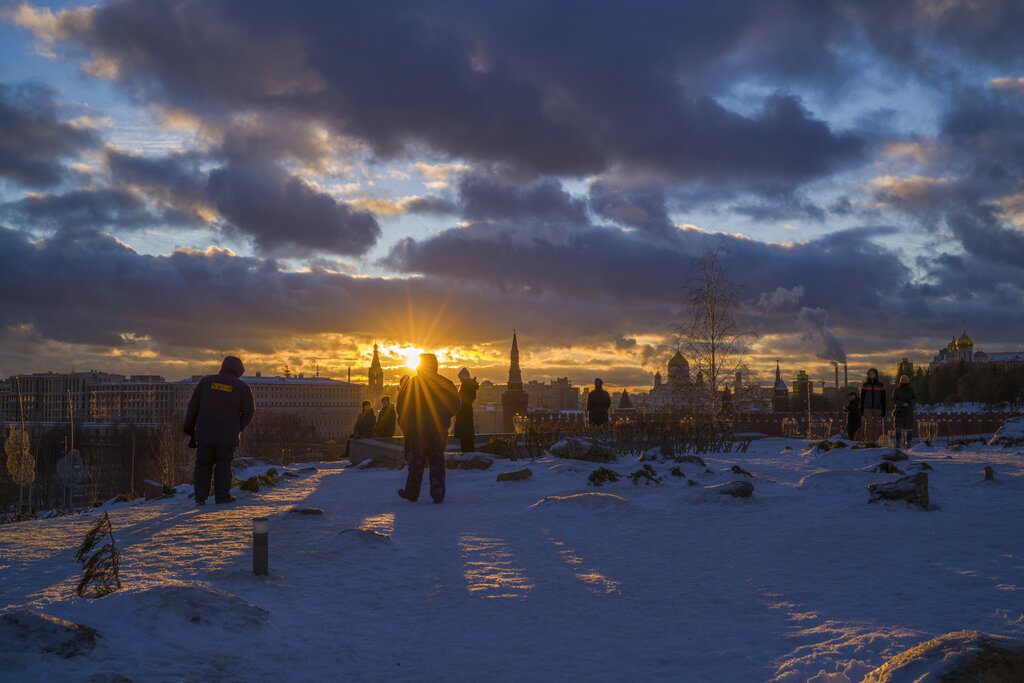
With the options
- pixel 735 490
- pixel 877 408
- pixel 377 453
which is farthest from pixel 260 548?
pixel 877 408

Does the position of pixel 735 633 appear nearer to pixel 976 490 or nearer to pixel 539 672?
pixel 539 672

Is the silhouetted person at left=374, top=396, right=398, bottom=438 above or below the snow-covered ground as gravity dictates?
above

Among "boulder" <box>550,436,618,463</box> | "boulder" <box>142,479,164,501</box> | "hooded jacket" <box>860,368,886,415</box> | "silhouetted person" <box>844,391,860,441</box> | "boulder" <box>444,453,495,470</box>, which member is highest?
"hooded jacket" <box>860,368,886,415</box>

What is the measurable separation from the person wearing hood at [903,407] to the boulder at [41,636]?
16.0 metres

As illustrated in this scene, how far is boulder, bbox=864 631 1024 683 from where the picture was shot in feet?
11.8

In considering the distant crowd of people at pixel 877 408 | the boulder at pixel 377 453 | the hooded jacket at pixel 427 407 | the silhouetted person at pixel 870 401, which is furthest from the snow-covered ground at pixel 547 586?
the silhouetted person at pixel 870 401

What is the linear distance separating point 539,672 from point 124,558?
392cm

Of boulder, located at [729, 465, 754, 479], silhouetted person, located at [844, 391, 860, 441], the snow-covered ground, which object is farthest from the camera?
silhouetted person, located at [844, 391, 860, 441]

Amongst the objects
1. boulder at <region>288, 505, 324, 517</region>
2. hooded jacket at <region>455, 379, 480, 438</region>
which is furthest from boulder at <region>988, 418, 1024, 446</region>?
Result: boulder at <region>288, 505, 324, 517</region>

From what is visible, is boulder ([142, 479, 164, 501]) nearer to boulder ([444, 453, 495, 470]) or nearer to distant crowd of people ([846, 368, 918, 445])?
boulder ([444, 453, 495, 470])

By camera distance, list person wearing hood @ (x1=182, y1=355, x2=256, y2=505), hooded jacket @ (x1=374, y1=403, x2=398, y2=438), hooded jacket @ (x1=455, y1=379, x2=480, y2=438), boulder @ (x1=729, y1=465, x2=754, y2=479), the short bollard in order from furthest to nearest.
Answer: hooded jacket @ (x1=374, y1=403, x2=398, y2=438) < hooded jacket @ (x1=455, y1=379, x2=480, y2=438) < boulder @ (x1=729, y1=465, x2=754, y2=479) < person wearing hood @ (x1=182, y1=355, x2=256, y2=505) < the short bollard

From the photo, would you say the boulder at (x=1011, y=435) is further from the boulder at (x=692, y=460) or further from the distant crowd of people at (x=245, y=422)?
the distant crowd of people at (x=245, y=422)

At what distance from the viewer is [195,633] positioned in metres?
4.46

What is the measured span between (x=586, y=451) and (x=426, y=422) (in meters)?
4.26
